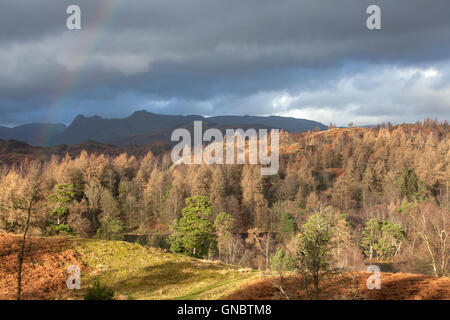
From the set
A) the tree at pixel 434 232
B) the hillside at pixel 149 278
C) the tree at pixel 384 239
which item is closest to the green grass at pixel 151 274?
the hillside at pixel 149 278

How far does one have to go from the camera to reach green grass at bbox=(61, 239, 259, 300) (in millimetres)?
22656

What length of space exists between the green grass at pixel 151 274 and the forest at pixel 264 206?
6.29 meters

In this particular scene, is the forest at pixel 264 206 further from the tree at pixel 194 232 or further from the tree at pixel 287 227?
the tree at pixel 287 227

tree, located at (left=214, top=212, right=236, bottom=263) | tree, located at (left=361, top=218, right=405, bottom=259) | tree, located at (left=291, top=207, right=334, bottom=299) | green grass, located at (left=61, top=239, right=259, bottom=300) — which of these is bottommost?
tree, located at (left=361, top=218, right=405, bottom=259)

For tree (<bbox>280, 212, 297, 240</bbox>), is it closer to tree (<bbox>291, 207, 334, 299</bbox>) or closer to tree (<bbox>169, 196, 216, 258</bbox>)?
tree (<bbox>169, 196, 216, 258</bbox>)

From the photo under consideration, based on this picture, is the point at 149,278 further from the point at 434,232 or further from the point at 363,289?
the point at 434,232

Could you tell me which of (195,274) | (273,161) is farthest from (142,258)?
(273,161)

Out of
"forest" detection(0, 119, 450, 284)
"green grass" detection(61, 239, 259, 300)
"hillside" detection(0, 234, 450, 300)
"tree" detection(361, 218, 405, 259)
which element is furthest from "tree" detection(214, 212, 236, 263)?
"tree" detection(361, 218, 405, 259)

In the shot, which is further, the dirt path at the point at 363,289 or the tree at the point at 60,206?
the tree at the point at 60,206

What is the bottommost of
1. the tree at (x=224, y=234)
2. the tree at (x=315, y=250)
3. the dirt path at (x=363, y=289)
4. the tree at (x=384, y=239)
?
the tree at (x=384, y=239)

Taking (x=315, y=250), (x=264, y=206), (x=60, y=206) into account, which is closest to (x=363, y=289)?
(x=315, y=250)

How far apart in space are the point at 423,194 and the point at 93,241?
102353 mm

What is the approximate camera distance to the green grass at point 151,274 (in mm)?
22656
